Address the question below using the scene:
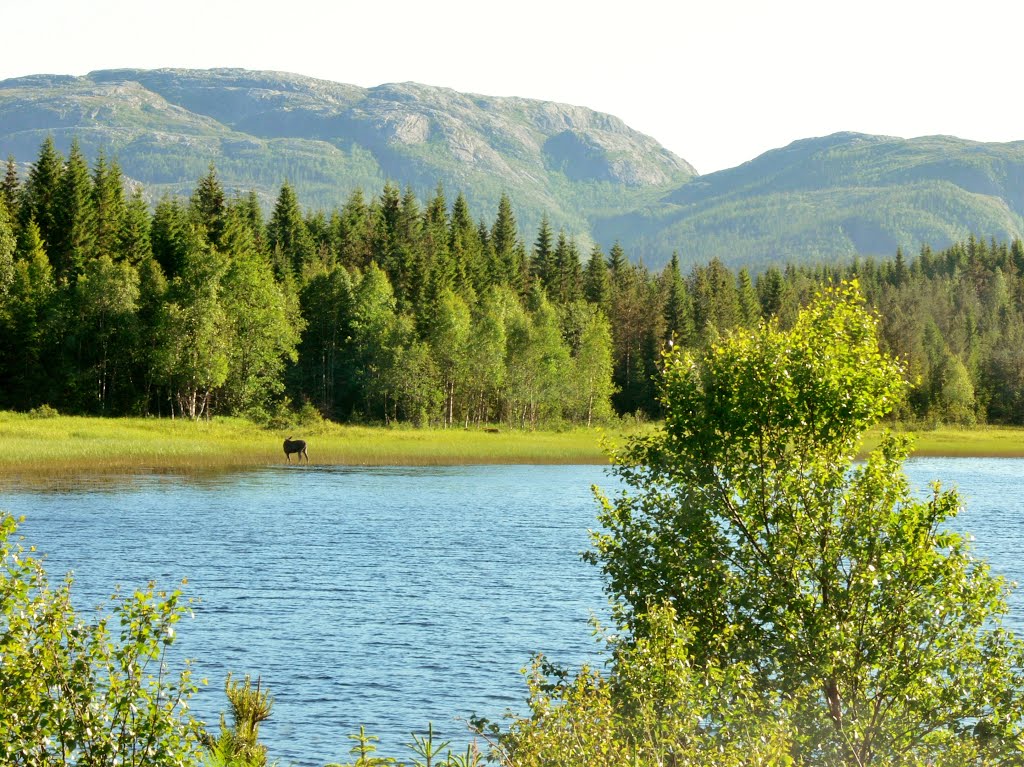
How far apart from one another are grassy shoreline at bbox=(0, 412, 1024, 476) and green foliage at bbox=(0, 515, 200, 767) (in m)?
60.7

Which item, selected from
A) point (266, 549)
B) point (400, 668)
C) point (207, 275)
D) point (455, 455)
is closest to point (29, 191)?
point (207, 275)

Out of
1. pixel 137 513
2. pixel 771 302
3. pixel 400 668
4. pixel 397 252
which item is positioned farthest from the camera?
pixel 771 302

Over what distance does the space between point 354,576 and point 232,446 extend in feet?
153

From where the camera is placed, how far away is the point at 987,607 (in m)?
16.6

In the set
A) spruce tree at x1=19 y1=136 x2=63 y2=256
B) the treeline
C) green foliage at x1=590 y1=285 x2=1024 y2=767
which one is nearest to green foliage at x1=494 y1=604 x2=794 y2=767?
green foliage at x1=590 y1=285 x2=1024 y2=767

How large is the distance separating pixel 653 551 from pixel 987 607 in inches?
206

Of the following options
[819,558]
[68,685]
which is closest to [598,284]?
[819,558]

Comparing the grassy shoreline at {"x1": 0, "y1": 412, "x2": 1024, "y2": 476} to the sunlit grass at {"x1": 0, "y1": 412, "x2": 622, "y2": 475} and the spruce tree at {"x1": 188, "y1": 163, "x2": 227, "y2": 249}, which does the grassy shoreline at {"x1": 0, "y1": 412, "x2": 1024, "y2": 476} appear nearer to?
the sunlit grass at {"x1": 0, "y1": 412, "x2": 622, "y2": 475}

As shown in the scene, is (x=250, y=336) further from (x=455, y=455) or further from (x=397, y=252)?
(x=397, y=252)

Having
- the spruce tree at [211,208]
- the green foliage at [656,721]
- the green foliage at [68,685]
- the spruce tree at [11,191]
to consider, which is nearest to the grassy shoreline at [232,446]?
the spruce tree at [211,208]

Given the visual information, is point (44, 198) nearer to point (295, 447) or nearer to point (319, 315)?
point (319, 315)

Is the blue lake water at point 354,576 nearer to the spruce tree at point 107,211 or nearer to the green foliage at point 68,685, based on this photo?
the green foliage at point 68,685

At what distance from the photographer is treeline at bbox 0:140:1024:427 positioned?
9650 cm

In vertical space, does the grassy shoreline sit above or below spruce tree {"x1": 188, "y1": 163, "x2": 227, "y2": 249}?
below
